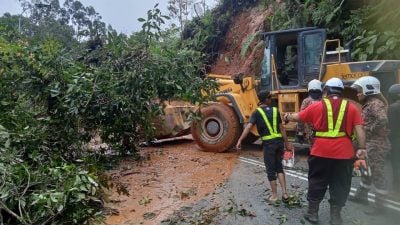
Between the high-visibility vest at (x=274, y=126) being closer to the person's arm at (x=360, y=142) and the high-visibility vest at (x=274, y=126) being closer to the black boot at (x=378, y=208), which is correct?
the person's arm at (x=360, y=142)

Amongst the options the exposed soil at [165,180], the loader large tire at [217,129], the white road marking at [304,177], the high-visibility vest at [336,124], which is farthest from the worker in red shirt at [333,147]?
the loader large tire at [217,129]

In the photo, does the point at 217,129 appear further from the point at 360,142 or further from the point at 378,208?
the point at 360,142

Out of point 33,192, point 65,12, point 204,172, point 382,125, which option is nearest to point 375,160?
point 382,125

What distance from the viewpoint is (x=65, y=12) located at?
47094 mm

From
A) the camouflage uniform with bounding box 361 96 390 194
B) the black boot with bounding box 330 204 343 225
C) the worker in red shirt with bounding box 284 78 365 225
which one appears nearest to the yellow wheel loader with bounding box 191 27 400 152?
the camouflage uniform with bounding box 361 96 390 194

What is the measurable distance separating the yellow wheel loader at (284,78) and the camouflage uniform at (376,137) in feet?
9.33

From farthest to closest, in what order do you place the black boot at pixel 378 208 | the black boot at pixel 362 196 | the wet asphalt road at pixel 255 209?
the black boot at pixel 362 196 → the black boot at pixel 378 208 → the wet asphalt road at pixel 255 209

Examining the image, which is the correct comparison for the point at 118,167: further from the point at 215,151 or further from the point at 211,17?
the point at 211,17

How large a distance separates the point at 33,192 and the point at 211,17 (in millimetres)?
17252

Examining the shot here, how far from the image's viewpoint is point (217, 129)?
909 cm

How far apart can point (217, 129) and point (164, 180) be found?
257cm

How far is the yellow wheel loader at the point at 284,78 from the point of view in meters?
7.79

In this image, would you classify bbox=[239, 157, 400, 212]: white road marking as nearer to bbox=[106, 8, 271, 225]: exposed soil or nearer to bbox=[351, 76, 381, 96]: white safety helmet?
bbox=[106, 8, 271, 225]: exposed soil

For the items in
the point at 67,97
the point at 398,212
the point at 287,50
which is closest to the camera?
the point at 398,212
